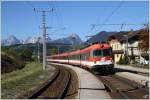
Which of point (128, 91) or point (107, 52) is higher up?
point (107, 52)

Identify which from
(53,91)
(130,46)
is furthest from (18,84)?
(130,46)

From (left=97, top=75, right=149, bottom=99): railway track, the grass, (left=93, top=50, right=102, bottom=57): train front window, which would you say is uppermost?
(left=93, top=50, right=102, bottom=57): train front window

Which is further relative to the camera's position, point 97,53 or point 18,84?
point 97,53

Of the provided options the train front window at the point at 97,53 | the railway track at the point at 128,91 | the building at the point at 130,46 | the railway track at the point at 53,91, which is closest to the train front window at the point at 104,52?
the train front window at the point at 97,53

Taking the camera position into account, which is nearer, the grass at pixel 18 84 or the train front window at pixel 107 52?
the grass at pixel 18 84

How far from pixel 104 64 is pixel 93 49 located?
6.16 ft

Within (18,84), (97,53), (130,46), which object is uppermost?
(130,46)

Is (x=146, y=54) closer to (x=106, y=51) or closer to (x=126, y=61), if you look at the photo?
(x=126, y=61)

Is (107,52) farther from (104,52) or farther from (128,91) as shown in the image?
(128,91)

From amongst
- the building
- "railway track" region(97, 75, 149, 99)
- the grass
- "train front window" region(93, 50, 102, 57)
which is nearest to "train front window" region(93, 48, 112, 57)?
"train front window" region(93, 50, 102, 57)

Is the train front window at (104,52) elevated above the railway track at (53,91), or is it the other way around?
the train front window at (104,52)

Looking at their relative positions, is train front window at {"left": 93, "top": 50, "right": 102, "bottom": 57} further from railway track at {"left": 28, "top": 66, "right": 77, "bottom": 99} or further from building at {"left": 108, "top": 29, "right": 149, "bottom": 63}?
building at {"left": 108, "top": 29, "right": 149, "bottom": 63}

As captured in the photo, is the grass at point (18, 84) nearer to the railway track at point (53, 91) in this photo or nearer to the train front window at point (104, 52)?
the railway track at point (53, 91)

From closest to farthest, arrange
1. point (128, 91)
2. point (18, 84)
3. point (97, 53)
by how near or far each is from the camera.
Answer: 1. point (128, 91)
2. point (18, 84)
3. point (97, 53)
